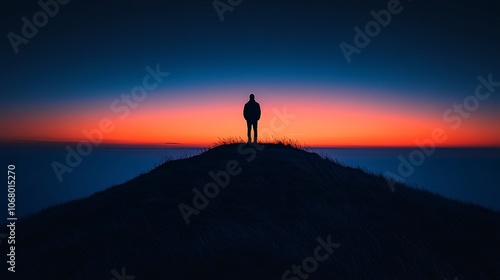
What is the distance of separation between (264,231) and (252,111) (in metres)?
10.4

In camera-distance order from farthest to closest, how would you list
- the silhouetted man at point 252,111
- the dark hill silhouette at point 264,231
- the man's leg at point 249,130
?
the man's leg at point 249,130 < the silhouetted man at point 252,111 < the dark hill silhouette at point 264,231

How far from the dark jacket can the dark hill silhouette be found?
3.07 metres

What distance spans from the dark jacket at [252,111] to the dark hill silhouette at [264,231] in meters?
3.07

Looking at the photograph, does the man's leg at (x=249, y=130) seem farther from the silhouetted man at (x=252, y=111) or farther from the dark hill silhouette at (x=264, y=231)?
the dark hill silhouette at (x=264, y=231)

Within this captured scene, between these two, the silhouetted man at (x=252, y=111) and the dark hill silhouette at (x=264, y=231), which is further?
the silhouetted man at (x=252, y=111)

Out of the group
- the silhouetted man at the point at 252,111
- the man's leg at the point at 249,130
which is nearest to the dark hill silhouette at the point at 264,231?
the silhouetted man at the point at 252,111

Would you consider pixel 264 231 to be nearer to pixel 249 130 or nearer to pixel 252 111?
pixel 252 111

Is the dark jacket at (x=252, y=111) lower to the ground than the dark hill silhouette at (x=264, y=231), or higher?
higher

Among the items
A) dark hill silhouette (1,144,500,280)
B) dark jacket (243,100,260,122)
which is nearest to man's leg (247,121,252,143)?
dark jacket (243,100,260,122)

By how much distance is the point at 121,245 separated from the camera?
31.5ft

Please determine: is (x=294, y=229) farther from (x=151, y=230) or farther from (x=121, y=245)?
(x=121, y=245)

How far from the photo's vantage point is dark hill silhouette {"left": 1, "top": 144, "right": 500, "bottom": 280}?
8.42 m

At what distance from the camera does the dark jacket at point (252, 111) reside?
19641mm

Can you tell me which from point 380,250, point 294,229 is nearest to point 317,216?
point 294,229
